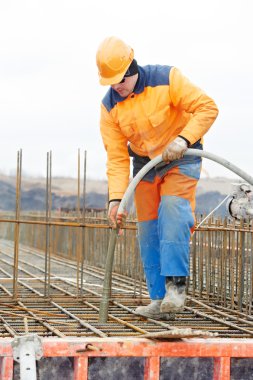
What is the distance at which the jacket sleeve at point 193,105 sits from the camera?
17.8ft

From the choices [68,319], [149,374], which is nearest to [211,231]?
[68,319]

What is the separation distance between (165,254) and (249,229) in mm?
1537

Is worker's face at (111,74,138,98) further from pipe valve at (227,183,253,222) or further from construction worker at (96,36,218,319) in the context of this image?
pipe valve at (227,183,253,222)

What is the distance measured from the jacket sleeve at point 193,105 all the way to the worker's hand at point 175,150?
0.08 metres

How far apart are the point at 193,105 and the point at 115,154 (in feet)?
2.39

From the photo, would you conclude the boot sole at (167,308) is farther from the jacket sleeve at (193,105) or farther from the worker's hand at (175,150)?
the jacket sleeve at (193,105)

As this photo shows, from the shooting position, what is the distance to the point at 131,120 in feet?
18.6

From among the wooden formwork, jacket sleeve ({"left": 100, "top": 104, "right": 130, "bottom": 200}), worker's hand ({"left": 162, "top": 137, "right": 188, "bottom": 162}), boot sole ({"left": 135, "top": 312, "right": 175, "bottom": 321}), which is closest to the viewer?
the wooden formwork

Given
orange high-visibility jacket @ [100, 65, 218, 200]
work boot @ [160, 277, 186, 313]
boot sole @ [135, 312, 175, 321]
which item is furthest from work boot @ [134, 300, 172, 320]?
orange high-visibility jacket @ [100, 65, 218, 200]

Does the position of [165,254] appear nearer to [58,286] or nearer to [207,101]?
[207,101]

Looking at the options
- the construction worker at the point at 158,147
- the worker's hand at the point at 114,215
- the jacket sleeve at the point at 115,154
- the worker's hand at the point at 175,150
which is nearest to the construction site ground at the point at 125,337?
the construction worker at the point at 158,147

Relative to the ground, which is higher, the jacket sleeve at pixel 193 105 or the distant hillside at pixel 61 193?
the distant hillside at pixel 61 193

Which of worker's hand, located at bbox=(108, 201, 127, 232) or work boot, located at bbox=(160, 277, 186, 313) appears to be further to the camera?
worker's hand, located at bbox=(108, 201, 127, 232)

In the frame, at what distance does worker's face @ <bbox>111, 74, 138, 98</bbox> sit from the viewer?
5.54 meters
